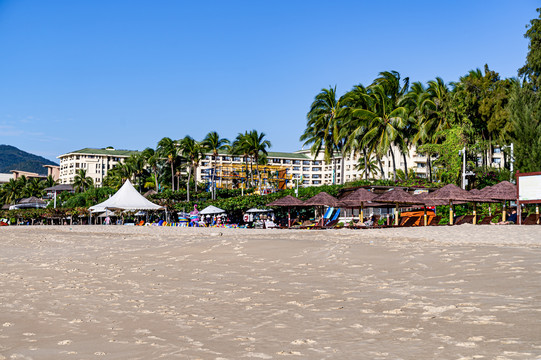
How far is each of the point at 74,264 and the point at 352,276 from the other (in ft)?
21.8

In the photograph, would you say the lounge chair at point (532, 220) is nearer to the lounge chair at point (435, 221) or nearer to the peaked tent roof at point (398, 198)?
the lounge chair at point (435, 221)

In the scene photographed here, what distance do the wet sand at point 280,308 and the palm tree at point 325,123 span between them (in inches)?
1569

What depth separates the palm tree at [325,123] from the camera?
5193 cm

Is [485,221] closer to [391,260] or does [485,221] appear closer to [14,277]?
[391,260]

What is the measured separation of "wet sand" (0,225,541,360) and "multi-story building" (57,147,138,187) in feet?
445

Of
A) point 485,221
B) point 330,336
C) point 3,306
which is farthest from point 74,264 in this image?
point 485,221

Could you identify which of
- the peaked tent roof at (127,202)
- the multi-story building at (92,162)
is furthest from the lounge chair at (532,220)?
the multi-story building at (92,162)

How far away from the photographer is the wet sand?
15.5 feet

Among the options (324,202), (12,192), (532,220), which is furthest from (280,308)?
(12,192)

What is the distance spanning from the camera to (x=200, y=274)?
33.9 ft

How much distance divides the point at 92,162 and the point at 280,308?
143m

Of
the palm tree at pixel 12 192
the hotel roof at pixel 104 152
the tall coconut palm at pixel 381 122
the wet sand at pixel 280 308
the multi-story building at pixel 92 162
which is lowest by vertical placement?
the wet sand at pixel 280 308

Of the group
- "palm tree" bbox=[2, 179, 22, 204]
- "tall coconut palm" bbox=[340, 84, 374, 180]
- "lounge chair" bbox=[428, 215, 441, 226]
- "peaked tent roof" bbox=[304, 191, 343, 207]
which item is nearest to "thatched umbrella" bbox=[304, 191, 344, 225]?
"peaked tent roof" bbox=[304, 191, 343, 207]

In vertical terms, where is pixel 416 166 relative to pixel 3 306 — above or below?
above
